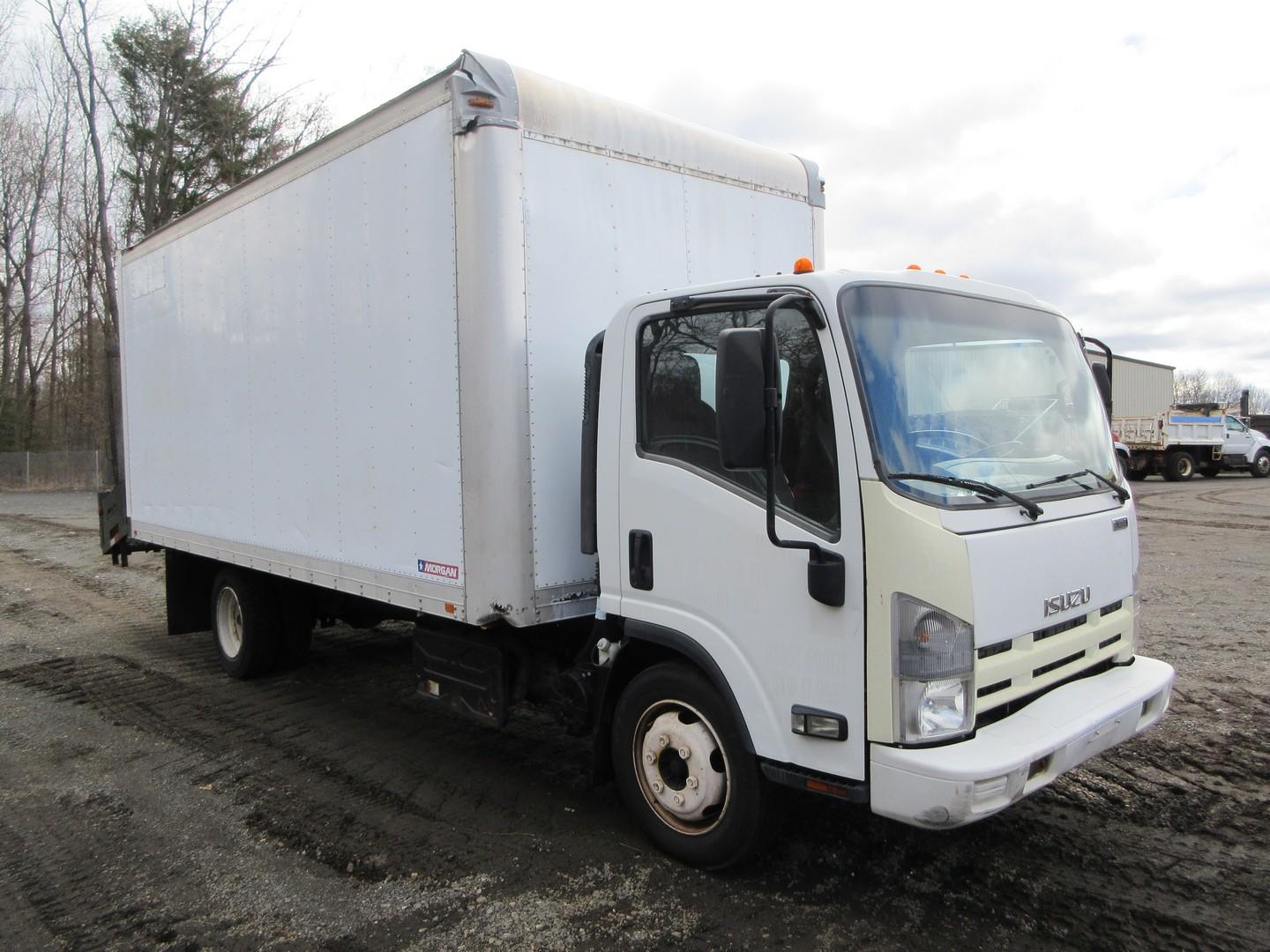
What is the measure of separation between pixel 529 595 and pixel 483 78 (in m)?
2.36

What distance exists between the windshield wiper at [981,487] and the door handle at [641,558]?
118cm

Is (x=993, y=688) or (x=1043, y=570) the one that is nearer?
(x=993, y=688)

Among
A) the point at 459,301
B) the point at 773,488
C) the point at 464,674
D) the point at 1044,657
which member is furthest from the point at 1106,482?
the point at 464,674

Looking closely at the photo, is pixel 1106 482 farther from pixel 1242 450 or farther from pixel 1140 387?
pixel 1140 387

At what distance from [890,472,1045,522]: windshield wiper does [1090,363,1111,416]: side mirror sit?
1.44m

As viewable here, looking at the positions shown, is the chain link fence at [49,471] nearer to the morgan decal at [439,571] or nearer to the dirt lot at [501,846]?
the dirt lot at [501,846]

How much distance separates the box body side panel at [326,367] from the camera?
4.49m

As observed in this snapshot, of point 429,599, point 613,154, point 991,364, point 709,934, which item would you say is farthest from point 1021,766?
point 613,154

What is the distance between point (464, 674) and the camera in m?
4.85

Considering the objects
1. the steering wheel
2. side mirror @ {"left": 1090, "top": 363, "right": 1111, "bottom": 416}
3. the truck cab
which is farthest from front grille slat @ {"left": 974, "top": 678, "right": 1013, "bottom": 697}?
the truck cab

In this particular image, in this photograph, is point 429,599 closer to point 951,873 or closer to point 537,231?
point 537,231

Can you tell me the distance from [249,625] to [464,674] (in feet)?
10.2

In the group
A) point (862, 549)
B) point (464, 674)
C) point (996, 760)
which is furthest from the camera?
point (464, 674)

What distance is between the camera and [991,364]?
3658 mm
